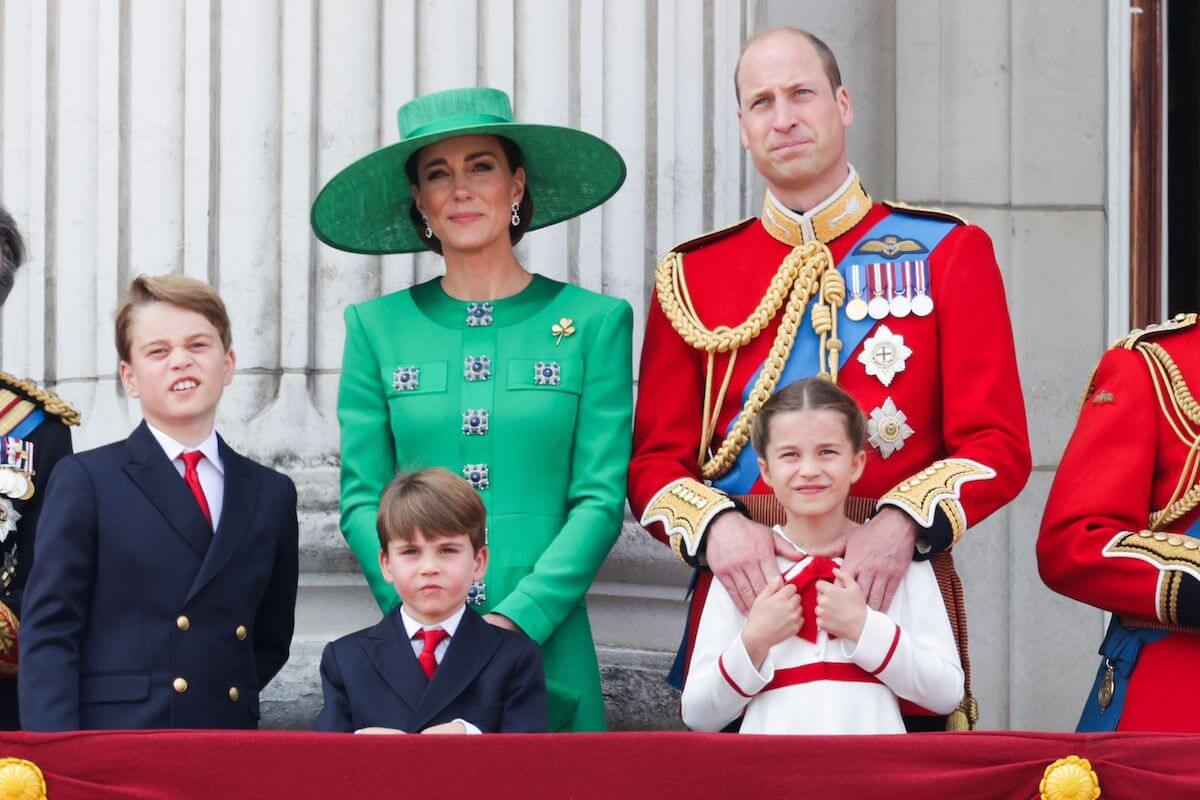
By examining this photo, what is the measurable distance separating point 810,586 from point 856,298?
2.17 ft

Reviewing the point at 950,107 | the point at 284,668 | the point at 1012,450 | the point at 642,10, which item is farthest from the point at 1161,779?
the point at 950,107

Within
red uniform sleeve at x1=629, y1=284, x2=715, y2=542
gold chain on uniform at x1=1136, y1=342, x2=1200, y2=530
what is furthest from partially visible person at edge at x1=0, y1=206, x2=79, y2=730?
gold chain on uniform at x1=1136, y1=342, x2=1200, y2=530

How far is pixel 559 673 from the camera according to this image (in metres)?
4.18

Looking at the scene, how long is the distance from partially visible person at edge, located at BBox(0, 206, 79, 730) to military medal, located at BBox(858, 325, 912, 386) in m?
1.54

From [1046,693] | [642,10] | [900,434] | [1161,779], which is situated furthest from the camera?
[1046,693]

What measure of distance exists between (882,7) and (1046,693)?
2.00m

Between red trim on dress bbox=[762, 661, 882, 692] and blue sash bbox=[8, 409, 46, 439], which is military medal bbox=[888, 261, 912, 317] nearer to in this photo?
red trim on dress bbox=[762, 661, 882, 692]

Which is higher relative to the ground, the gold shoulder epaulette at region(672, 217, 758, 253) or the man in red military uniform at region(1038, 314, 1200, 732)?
the gold shoulder epaulette at region(672, 217, 758, 253)

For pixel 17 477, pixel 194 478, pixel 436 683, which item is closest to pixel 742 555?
pixel 436 683

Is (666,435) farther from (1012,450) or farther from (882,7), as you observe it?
(882,7)

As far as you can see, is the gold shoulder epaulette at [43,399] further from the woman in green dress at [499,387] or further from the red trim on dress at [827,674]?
the red trim on dress at [827,674]

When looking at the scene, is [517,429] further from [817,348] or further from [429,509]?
[817,348]

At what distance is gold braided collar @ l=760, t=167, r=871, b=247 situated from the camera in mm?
4273

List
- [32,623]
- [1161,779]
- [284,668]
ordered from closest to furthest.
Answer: [1161,779], [32,623], [284,668]
